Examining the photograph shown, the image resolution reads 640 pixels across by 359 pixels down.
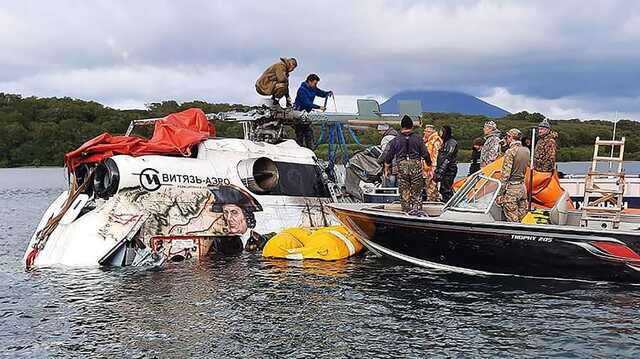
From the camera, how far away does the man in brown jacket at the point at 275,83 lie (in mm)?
17469

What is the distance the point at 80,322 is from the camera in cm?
966

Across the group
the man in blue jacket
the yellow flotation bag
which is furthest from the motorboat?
the man in blue jacket

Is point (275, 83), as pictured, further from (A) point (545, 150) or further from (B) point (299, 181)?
(A) point (545, 150)

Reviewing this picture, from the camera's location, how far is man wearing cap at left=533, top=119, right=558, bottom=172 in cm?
1462

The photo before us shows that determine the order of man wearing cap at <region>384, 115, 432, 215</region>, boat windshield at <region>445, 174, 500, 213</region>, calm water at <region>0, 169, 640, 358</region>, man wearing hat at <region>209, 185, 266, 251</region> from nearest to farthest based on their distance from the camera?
calm water at <region>0, 169, 640, 358</region>
boat windshield at <region>445, 174, 500, 213</region>
man wearing cap at <region>384, 115, 432, 215</region>
man wearing hat at <region>209, 185, 266, 251</region>

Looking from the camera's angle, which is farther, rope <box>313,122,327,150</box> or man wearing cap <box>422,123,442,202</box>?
rope <box>313,122,327,150</box>

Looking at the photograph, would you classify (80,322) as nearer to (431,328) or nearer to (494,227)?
(431,328)

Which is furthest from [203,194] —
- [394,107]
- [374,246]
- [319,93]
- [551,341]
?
[551,341]

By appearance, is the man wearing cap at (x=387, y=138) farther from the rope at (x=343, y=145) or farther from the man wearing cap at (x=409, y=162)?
the man wearing cap at (x=409, y=162)

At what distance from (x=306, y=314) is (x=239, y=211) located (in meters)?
5.39

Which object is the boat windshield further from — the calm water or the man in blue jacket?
the man in blue jacket

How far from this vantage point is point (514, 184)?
41.9 ft

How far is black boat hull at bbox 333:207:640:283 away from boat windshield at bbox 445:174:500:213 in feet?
2.19

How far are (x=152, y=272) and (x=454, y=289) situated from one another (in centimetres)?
538
